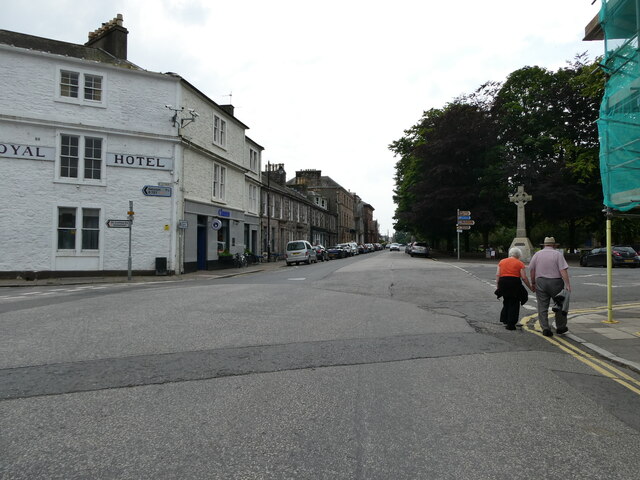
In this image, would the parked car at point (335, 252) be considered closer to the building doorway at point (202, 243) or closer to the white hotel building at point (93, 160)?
the building doorway at point (202, 243)

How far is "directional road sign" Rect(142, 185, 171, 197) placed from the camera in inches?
838

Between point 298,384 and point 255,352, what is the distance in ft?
4.78

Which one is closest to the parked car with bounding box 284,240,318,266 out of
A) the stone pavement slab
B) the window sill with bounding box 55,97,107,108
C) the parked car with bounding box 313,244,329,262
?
the parked car with bounding box 313,244,329,262

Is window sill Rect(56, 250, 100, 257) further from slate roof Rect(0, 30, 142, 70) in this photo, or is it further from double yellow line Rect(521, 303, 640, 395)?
double yellow line Rect(521, 303, 640, 395)

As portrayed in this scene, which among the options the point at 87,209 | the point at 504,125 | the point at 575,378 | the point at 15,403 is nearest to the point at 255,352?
the point at 15,403

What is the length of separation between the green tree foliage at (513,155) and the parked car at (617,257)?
6.55 meters

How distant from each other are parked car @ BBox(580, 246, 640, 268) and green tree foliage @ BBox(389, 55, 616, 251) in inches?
258

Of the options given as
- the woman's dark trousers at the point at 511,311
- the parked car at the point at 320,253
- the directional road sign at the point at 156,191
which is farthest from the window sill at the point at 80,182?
the parked car at the point at 320,253

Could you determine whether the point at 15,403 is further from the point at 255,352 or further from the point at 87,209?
the point at 87,209

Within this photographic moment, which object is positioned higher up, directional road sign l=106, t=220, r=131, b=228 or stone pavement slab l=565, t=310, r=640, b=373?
directional road sign l=106, t=220, r=131, b=228

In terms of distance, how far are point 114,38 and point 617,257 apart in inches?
1232

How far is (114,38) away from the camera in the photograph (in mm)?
23703

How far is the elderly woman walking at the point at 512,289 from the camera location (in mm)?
8016

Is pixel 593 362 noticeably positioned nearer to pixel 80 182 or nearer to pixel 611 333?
pixel 611 333
